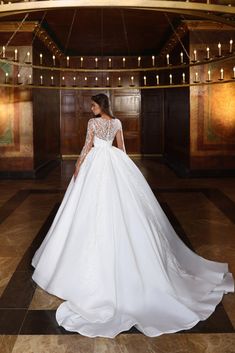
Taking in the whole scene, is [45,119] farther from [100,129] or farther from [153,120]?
[100,129]

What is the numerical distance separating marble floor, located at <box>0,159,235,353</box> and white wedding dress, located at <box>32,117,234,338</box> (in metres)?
0.09

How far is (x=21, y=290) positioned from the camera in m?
3.57

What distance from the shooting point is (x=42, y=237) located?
5148 mm

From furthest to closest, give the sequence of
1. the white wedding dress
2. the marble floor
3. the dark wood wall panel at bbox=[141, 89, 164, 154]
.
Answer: the dark wood wall panel at bbox=[141, 89, 164, 154] < the white wedding dress < the marble floor

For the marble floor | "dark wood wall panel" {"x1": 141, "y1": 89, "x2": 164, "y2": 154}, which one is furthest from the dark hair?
"dark wood wall panel" {"x1": 141, "y1": 89, "x2": 164, "y2": 154}

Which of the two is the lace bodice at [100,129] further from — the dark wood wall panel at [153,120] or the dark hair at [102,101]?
the dark wood wall panel at [153,120]

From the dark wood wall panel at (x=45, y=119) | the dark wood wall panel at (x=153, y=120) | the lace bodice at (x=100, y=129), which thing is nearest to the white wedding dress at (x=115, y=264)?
Result: the lace bodice at (x=100, y=129)

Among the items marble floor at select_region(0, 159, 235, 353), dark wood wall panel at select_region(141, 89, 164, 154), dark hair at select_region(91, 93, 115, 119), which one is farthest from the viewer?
dark wood wall panel at select_region(141, 89, 164, 154)

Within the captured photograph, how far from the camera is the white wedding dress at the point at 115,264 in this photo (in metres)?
2.95

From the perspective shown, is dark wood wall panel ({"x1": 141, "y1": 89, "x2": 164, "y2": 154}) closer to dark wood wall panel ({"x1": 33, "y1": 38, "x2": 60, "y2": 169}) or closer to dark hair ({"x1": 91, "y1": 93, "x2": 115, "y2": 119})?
dark wood wall panel ({"x1": 33, "y1": 38, "x2": 60, "y2": 169})

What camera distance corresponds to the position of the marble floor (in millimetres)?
2688

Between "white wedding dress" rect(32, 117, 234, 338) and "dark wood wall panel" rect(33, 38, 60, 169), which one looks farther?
"dark wood wall panel" rect(33, 38, 60, 169)

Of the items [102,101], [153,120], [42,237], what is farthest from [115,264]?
[153,120]

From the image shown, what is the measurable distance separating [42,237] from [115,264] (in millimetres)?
2177
